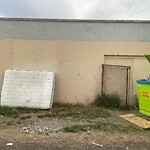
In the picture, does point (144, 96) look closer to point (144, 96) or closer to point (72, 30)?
point (144, 96)

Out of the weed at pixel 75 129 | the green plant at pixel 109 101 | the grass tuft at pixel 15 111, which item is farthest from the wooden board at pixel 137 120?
the grass tuft at pixel 15 111

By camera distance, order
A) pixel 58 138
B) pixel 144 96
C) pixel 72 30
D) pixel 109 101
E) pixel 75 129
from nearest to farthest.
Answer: pixel 58 138
pixel 75 129
pixel 144 96
pixel 109 101
pixel 72 30

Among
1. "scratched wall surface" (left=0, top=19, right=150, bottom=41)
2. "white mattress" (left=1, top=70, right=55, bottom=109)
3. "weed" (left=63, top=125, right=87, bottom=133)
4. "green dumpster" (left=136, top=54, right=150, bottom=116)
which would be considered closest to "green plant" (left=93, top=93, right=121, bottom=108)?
"green dumpster" (left=136, top=54, right=150, bottom=116)

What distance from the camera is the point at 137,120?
7.75m

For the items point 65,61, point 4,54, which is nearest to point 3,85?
point 4,54

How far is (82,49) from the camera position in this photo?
32.4 feet

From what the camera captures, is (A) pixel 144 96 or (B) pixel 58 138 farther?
(A) pixel 144 96

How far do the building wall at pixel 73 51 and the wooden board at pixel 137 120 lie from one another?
5.71ft

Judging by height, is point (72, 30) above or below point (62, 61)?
above

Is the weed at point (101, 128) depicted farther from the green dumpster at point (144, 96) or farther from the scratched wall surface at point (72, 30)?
the scratched wall surface at point (72, 30)

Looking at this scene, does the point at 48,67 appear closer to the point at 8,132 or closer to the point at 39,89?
the point at 39,89

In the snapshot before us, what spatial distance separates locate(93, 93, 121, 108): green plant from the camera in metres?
9.62

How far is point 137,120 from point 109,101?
201 centimetres

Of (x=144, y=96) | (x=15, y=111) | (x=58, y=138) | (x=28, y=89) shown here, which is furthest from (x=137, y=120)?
(x=28, y=89)
